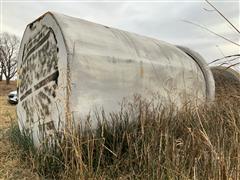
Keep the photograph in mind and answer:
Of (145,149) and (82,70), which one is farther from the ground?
(82,70)

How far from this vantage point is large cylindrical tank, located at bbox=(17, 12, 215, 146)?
357cm

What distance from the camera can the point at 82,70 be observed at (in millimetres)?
3549

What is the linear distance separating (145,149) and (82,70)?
1163 millimetres

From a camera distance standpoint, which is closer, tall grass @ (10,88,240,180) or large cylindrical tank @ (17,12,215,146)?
tall grass @ (10,88,240,180)

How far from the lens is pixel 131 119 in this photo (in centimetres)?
383

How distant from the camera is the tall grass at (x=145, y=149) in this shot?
2.47 metres

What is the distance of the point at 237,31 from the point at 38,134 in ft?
9.52

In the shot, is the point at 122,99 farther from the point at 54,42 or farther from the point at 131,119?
the point at 54,42

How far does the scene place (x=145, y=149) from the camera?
282cm

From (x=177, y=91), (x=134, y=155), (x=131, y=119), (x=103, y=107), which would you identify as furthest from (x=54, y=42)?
(x=177, y=91)

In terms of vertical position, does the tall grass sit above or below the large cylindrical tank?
below

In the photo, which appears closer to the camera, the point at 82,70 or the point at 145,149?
the point at 145,149

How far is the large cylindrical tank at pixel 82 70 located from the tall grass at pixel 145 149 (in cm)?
24

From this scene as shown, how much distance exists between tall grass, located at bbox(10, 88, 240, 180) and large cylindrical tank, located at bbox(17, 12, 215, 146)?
0.24 metres
